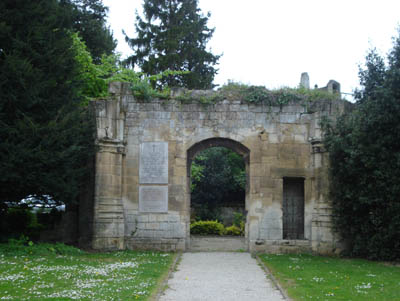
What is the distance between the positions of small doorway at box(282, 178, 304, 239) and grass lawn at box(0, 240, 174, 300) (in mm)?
4380

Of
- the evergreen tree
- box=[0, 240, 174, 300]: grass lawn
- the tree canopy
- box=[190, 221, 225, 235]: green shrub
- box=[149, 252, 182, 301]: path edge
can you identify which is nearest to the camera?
box=[0, 240, 174, 300]: grass lawn

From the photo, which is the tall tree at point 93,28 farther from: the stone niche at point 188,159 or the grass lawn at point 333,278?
the grass lawn at point 333,278

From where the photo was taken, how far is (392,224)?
484 inches

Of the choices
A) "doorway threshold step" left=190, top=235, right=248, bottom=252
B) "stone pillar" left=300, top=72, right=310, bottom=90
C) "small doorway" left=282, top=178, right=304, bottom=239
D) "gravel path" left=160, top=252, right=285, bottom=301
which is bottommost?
"doorway threshold step" left=190, top=235, right=248, bottom=252

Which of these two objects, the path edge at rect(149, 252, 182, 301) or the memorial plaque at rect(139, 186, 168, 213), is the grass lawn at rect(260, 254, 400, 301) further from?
the memorial plaque at rect(139, 186, 168, 213)

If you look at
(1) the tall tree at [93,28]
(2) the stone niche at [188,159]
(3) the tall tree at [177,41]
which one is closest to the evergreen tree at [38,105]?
(2) the stone niche at [188,159]

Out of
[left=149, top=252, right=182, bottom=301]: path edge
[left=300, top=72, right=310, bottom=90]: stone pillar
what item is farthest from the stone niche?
[left=300, top=72, right=310, bottom=90]: stone pillar

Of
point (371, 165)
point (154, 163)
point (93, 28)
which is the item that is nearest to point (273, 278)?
point (371, 165)

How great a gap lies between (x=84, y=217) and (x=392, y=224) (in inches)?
354

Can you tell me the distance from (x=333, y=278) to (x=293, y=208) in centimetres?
613

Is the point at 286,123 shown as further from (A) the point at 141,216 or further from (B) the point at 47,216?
(B) the point at 47,216

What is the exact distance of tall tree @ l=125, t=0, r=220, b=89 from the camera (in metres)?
30.7

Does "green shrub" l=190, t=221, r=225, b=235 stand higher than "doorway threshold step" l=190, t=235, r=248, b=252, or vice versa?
"green shrub" l=190, t=221, r=225, b=235

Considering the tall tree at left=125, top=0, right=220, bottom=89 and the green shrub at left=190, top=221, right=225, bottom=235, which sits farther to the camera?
the tall tree at left=125, top=0, right=220, bottom=89
